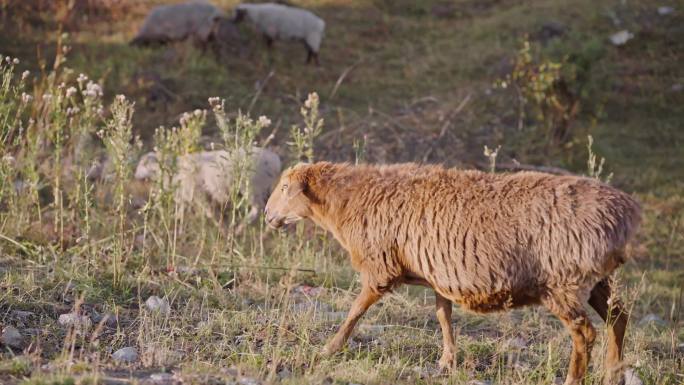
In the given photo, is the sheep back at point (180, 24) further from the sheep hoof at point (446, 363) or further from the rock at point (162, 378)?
the rock at point (162, 378)

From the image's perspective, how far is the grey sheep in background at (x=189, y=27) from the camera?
17219mm

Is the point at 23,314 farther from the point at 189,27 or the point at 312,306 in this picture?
the point at 189,27

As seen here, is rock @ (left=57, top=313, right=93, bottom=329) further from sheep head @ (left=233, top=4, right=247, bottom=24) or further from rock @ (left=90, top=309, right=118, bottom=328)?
sheep head @ (left=233, top=4, right=247, bottom=24)

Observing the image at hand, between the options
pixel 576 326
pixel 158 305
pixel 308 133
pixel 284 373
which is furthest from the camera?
pixel 308 133

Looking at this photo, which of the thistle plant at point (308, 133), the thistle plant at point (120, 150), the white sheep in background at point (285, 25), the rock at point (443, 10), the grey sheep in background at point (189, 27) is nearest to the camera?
the thistle plant at point (120, 150)

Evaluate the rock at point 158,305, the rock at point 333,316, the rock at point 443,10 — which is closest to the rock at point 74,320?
the rock at point 158,305

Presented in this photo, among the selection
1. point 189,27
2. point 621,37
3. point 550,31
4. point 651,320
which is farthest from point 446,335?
point 621,37

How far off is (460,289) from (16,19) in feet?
47.3

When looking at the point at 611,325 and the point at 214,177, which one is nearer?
the point at 611,325

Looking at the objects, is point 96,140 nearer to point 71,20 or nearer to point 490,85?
point 71,20

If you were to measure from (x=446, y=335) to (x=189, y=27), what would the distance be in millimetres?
13084

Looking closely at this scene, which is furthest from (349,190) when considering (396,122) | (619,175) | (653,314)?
(619,175)

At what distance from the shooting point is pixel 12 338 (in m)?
5.08

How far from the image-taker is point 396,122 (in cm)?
1361
